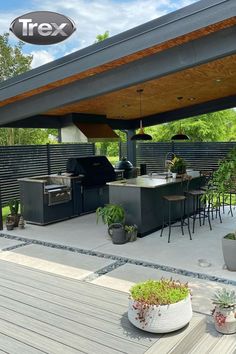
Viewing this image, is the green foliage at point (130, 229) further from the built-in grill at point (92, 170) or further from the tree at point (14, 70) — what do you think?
the tree at point (14, 70)

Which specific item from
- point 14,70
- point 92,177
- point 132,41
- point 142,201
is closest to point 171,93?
point 142,201

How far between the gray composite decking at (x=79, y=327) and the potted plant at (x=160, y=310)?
83mm

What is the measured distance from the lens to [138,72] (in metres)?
4.89

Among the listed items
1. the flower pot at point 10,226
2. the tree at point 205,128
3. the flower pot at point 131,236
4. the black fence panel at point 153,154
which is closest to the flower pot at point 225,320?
the flower pot at point 131,236

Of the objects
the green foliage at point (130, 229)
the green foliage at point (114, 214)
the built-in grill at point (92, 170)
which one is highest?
the built-in grill at point (92, 170)

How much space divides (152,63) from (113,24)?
18.0 m

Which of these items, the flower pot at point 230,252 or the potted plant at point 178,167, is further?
the potted plant at point 178,167

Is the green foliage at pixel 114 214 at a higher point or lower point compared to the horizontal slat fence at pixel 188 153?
lower

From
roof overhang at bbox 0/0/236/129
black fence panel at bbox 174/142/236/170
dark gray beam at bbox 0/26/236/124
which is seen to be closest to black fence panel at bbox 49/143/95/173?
roof overhang at bbox 0/0/236/129

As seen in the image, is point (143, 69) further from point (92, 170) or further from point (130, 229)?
point (92, 170)

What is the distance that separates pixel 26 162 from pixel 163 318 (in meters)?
7.07

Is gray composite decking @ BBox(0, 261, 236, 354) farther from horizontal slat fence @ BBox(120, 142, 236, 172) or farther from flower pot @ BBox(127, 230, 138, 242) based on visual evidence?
horizontal slat fence @ BBox(120, 142, 236, 172)

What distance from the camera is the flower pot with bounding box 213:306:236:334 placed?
3004 millimetres

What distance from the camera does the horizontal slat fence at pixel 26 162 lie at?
8820 millimetres
